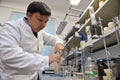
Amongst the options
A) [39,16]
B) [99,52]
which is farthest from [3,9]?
[39,16]

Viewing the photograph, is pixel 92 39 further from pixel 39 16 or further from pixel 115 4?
pixel 39 16

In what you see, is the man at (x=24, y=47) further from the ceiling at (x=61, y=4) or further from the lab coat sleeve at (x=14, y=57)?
the ceiling at (x=61, y=4)

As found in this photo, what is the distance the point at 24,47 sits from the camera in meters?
1.05

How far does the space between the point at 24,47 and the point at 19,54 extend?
21cm

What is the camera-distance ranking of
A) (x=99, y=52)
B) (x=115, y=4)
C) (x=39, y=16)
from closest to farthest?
(x=39, y=16)
(x=115, y=4)
(x=99, y=52)

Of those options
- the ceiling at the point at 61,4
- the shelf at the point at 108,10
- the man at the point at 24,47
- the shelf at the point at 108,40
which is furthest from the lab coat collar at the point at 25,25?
the ceiling at the point at 61,4

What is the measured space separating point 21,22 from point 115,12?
44.1 inches

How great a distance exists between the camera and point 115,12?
5.23ft

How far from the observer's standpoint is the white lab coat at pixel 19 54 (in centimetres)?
85

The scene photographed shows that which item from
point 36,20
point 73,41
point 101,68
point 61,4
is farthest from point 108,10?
point 61,4

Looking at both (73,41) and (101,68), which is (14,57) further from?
(73,41)

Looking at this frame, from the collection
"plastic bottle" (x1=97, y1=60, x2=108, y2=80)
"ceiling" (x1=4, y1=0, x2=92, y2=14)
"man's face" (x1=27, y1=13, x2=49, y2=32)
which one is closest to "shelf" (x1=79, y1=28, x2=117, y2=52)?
"plastic bottle" (x1=97, y1=60, x2=108, y2=80)

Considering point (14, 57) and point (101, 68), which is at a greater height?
point (14, 57)

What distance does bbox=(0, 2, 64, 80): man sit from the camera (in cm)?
85
